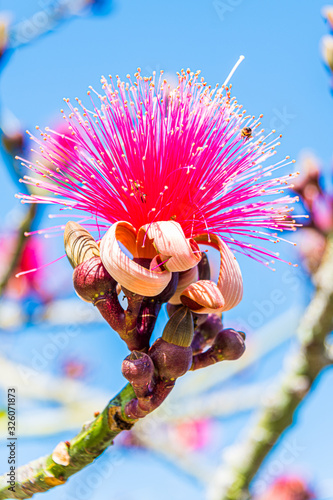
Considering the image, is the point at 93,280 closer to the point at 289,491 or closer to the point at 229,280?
the point at 229,280

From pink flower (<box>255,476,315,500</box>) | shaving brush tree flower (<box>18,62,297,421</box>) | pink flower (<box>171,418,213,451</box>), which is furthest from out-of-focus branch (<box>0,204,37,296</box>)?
pink flower (<box>171,418,213,451</box>)

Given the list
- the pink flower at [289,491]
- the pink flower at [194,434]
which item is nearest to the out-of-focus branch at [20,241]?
the pink flower at [289,491]

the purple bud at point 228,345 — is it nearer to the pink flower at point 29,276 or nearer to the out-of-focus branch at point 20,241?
the out-of-focus branch at point 20,241

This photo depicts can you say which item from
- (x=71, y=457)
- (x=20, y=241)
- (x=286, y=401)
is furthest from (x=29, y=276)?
(x=71, y=457)

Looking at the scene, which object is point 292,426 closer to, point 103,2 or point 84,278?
point 84,278

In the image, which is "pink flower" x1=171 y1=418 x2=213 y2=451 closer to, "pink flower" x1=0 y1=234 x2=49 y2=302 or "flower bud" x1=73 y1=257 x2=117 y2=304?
"pink flower" x1=0 y1=234 x2=49 y2=302

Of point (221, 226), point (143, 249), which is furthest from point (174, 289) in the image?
point (221, 226)
